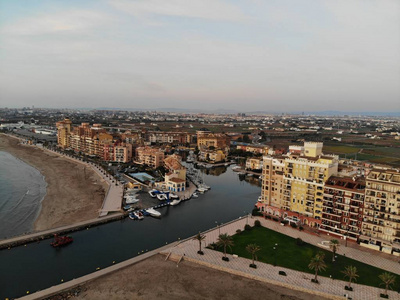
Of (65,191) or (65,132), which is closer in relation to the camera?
(65,191)

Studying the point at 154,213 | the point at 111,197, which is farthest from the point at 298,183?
the point at 111,197

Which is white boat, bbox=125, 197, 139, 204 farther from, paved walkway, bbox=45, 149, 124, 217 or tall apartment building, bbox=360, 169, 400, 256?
tall apartment building, bbox=360, 169, 400, 256

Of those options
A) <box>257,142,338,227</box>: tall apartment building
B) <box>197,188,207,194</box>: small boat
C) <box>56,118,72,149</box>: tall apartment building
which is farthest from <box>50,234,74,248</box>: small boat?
<box>56,118,72,149</box>: tall apartment building

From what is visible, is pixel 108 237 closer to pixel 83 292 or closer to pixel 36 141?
pixel 83 292

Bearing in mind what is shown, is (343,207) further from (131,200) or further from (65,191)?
(65,191)

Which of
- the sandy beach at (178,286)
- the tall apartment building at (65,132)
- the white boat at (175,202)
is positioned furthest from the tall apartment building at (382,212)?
the tall apartment building at (65,132)

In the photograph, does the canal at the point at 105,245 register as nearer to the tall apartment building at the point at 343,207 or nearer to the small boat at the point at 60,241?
the small boat at the point at 60,241
